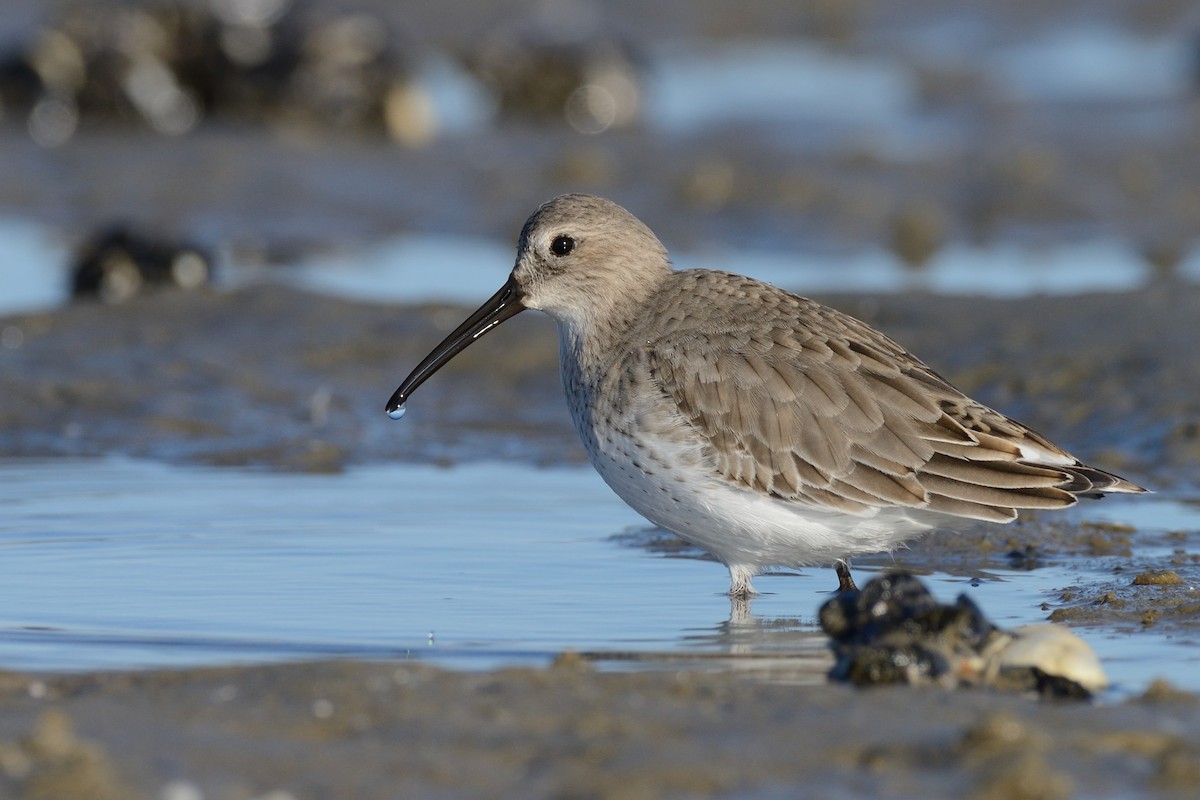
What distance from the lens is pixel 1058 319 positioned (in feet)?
37.1

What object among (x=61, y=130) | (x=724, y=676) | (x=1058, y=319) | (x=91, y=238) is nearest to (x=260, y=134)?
(x=61, y=130)

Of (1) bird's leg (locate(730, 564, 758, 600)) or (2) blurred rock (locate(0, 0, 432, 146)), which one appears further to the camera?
(2) blurred rock (locate(0, 0, 432, 146))

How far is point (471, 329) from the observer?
8383 mm

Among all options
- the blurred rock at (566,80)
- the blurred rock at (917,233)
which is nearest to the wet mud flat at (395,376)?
the blurred rock at (917,233)

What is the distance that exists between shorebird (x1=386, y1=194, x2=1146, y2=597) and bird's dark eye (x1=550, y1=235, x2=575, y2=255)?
2.12 feet

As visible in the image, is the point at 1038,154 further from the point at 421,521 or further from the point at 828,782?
the point at 828,782

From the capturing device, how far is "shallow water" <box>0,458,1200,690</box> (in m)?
6.56

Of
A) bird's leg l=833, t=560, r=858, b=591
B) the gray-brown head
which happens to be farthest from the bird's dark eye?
bird's leg l=833, t=560, r=858, b=591

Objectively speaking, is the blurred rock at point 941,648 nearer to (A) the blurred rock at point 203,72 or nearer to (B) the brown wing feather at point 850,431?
(B) the brown wing feather at point 850,431

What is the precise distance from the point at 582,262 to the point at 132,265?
6.03 metres

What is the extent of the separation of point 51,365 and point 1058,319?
19.7 feet

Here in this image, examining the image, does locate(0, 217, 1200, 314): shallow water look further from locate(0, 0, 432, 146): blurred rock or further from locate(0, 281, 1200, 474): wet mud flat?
locate(0, 0, 432, 146): blurred rock

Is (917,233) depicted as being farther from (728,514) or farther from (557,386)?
(728,514)

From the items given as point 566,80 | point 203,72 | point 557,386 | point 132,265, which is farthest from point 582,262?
point 566,80
